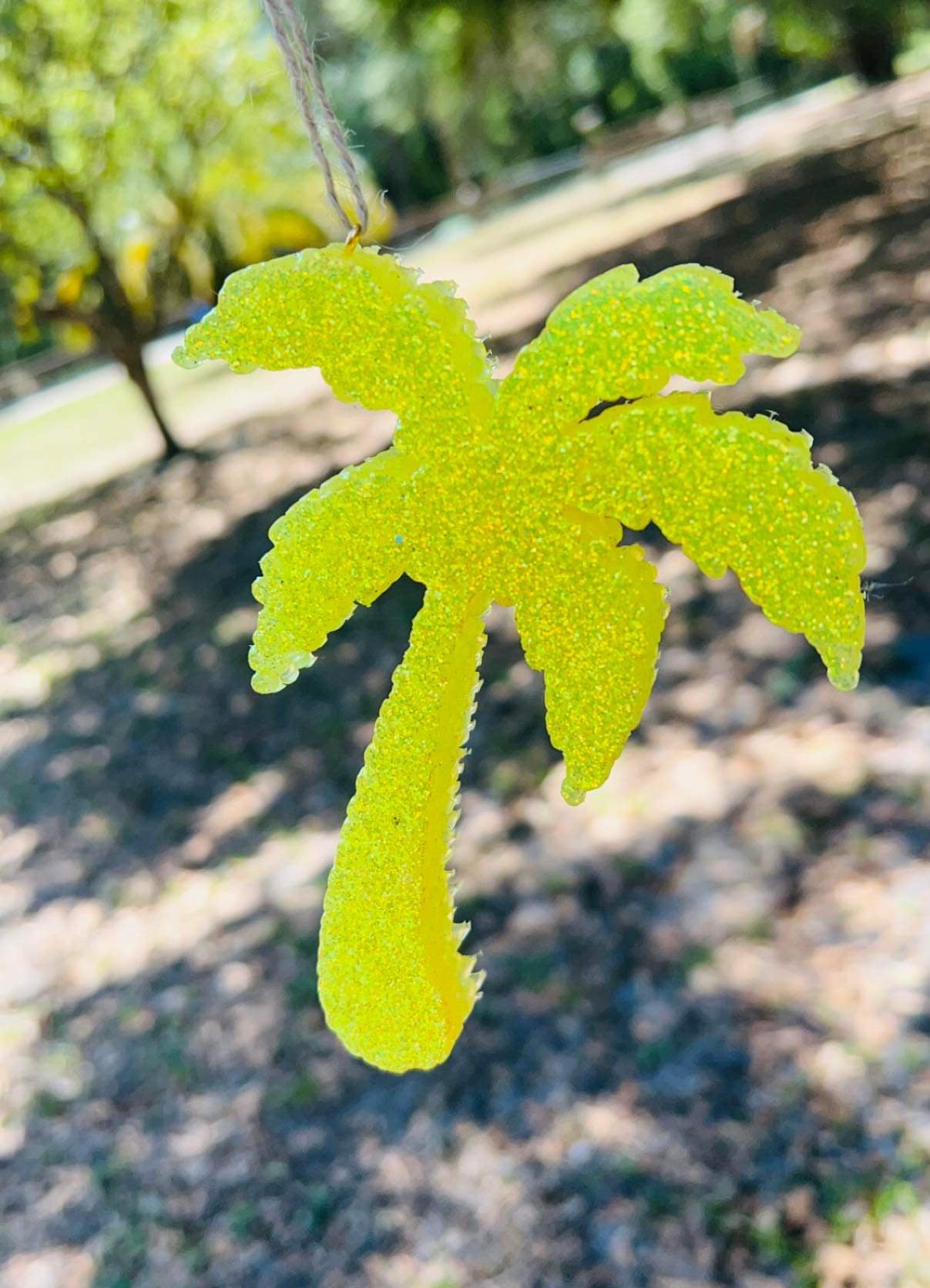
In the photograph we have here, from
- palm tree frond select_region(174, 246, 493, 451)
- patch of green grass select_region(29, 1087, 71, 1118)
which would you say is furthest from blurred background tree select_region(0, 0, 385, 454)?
palm tree frond select_region(174, 246, 493, 451)

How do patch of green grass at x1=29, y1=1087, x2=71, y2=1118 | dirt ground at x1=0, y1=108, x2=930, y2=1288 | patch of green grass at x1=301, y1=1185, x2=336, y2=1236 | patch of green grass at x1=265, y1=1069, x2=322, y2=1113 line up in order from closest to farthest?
dirt ground at x1=0, y1=108, x2=930, y2=1288 < patch of green grass at x1=301, y1=1185, x2=336, y2=1236 < patch of green grass at x1=265, y1=1069, x2=322, y2=1113 < patch of green grass at x1=29, y1=1087, x2=71, y2=1118

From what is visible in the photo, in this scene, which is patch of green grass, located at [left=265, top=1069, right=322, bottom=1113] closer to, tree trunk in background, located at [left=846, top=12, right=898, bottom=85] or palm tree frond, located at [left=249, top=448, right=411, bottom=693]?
palm tree frond, located at [left=249, top=448, right=411, bottom=693]

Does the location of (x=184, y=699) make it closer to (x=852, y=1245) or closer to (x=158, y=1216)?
(x=158, y=1216)

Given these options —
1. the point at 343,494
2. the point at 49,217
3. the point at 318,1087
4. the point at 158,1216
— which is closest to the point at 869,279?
the point at 49,217

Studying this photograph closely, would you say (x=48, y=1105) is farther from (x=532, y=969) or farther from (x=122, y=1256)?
(x=532, y=969)

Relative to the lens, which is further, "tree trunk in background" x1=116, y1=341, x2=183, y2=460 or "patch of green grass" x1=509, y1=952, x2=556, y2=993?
"tree trunk in background" x1=116, y1=341, x2=183, y2=460

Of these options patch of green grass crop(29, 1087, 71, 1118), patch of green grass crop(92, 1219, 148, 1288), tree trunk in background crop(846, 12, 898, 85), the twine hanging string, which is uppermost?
the twine hanging string

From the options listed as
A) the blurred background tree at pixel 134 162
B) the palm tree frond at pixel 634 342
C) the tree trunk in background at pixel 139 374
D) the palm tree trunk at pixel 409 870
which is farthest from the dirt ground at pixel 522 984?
the tree trunk in background at pixel 139 374
